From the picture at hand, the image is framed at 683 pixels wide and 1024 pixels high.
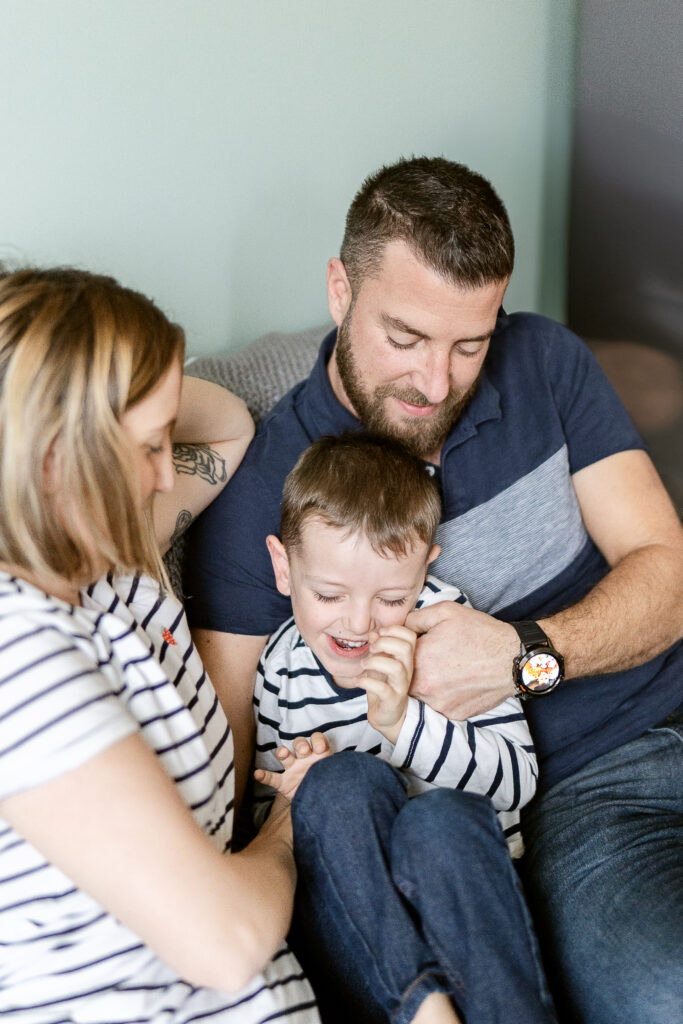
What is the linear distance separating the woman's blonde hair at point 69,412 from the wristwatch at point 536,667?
0.65 meters

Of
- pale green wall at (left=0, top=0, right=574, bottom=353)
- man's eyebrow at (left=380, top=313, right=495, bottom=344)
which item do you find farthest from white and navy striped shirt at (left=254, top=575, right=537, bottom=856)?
pale green wall at (left=0, top=0, right=574, bottom=353)

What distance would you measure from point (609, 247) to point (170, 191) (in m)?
1.06

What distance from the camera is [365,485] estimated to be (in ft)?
4.51

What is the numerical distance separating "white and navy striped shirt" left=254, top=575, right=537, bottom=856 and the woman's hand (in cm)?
9

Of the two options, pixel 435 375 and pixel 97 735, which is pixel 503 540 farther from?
pixel 97 735

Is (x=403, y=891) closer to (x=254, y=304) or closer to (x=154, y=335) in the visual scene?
(x=154, y=335)

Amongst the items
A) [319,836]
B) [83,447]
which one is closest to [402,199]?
[83,447]

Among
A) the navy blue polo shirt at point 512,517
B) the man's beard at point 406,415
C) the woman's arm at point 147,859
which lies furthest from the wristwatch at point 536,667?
the woman's arm at point 147,859

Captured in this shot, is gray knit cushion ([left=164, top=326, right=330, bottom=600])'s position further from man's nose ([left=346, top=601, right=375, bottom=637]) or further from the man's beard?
man's nose ([left=346, top=601, right=375, bottom=637])

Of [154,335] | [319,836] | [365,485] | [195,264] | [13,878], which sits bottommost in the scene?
[319,836]

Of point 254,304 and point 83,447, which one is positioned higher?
point 83,447

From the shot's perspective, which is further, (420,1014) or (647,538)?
(647,538)

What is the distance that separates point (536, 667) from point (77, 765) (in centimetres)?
76

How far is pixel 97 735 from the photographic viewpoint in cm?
89
